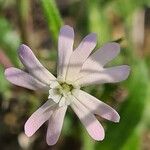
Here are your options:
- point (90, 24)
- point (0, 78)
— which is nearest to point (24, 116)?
point (0, 78)

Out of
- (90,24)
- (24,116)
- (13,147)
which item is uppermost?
(90,24)

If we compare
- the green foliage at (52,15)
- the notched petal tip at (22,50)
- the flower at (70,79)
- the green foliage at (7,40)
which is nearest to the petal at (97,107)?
the flower at (70,79)

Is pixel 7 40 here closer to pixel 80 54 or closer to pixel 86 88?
pixel 86 88

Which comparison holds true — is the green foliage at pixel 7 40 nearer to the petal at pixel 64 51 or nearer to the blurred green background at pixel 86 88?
the blurred green background at pixel 86 88

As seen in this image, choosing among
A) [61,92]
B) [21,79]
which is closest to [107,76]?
[61,92]

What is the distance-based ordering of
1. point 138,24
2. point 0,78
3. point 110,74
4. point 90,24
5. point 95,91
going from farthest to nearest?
1. point 138,24
2. point 90,24
3. point 0,78
4. point 95,91
5. point 110,74

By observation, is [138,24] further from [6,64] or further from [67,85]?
[67,85]

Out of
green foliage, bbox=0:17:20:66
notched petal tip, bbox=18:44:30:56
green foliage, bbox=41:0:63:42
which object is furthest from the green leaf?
notched petal tip, bbox=18:44:30:56
